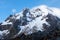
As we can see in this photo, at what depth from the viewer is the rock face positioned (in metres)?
53.7

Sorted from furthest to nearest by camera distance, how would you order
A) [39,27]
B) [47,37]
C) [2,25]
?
1. [2,25]
2. [39,27]
3. [47,37]

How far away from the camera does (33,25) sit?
193 ft

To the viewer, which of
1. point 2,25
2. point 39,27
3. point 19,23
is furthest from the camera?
point 2,25

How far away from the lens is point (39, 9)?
6412 cm

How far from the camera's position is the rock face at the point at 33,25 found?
5369cm

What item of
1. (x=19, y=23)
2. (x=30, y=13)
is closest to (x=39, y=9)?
(x=30, y=13)

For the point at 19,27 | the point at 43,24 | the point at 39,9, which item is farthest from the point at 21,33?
the point at 39,9

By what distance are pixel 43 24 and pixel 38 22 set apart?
2.50m

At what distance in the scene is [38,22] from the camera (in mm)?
59344

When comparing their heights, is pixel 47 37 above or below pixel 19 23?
below

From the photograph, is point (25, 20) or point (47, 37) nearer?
point (47, 37)

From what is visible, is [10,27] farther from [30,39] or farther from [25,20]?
[30,39]

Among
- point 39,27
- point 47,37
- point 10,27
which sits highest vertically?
point 10,27

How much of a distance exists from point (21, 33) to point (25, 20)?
5421 mm
